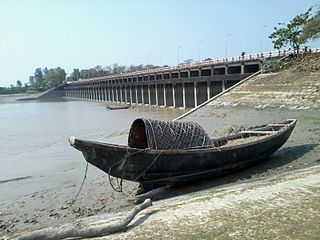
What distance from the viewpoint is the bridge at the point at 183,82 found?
42.2 m

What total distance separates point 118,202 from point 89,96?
116909mm

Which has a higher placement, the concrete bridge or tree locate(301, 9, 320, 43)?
tree locate(301, 9, 320, 43)

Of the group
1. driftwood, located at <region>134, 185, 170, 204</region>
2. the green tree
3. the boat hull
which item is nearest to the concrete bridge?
the boat hull

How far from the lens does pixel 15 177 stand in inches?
647

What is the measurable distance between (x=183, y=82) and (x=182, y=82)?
0.48 m

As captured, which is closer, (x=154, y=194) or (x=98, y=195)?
(x=154, y=194)

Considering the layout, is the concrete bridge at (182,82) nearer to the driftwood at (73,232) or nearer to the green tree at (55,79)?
the driftwood at (73,232)

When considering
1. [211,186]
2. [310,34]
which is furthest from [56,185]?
[310,34]

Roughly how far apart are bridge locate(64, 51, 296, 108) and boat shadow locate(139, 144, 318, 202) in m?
26.0

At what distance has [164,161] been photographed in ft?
36.5

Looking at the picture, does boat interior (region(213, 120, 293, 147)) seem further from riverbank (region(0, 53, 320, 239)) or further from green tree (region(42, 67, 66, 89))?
green tree (region(42, 67, 66, 89))

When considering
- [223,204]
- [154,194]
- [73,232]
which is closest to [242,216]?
[223,204]

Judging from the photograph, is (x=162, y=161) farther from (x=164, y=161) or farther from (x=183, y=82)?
(x=183, y=82)

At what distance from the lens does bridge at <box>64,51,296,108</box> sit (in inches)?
1660
